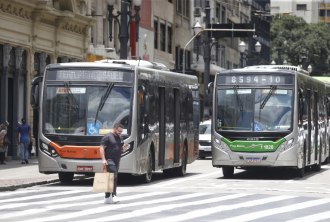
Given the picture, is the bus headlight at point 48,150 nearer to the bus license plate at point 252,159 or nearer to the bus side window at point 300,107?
the bus license plate at point 252,159

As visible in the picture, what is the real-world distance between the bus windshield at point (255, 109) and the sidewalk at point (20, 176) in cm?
518

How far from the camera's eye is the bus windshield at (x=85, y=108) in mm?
28906

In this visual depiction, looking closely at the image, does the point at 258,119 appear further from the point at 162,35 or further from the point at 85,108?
the point at 162,35

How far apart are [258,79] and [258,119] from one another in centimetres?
125

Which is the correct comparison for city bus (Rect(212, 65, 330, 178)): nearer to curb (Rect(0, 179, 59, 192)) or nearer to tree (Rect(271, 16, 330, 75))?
curb (Rect(0, 179, 59, 192))

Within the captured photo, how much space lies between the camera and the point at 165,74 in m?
32.8

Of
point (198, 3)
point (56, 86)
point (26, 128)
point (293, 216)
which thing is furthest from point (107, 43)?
point (293, 216)

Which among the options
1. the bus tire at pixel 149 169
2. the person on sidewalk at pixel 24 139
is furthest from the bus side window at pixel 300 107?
the person on sidewalk at pixel 24 139

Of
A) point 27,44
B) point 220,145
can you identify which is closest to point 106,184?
point 220,145

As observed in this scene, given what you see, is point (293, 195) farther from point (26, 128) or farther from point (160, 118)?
point (26, 128)

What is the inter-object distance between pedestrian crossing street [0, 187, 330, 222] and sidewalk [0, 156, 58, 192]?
145 centimetres

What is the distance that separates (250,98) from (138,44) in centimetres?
3107

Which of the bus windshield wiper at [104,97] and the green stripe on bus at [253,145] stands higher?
the bus windshield wiper at [104,97]

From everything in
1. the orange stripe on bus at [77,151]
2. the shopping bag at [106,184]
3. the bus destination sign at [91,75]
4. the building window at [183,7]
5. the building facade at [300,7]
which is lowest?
the shopping bag at [106,184]
